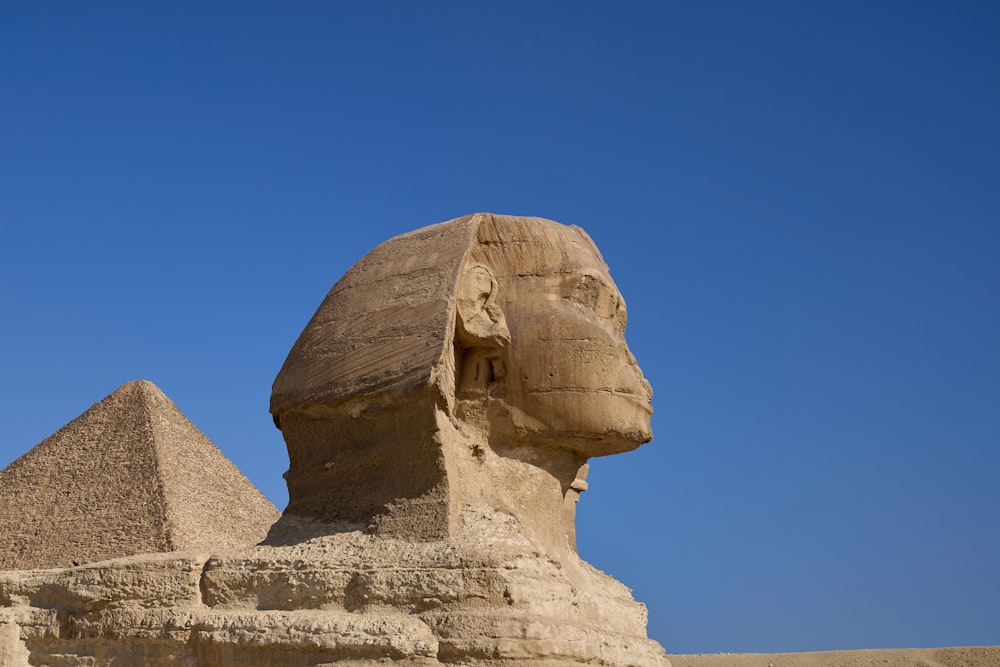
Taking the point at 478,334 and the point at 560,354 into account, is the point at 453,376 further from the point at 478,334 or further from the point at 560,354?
the point at 560,354

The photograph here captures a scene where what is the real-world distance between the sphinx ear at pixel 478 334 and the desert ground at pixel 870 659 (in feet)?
78.1

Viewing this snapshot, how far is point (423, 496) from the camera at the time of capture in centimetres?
649

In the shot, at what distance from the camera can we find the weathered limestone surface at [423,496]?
6.08 metres

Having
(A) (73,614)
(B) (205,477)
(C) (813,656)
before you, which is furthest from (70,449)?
(A) (73,614)

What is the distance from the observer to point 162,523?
60.9 m

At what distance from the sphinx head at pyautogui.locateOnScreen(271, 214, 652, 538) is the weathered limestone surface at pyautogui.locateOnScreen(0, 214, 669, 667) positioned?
0.01 meters

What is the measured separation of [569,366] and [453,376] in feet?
1.89

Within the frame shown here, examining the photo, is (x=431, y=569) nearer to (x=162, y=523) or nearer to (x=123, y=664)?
(x=123, y=664)

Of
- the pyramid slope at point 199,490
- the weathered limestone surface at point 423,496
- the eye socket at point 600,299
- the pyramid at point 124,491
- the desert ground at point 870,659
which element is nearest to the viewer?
the weathered limestone surface at point 423,496

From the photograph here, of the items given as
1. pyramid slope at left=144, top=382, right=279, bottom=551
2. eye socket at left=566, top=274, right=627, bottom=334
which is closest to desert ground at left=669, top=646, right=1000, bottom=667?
eye socket at left=566, top=274, right=627, bottom=334

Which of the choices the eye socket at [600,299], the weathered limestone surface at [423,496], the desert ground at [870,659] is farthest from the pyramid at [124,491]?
the eye socket at [600,299]

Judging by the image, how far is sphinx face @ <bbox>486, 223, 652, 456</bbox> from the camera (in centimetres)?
692

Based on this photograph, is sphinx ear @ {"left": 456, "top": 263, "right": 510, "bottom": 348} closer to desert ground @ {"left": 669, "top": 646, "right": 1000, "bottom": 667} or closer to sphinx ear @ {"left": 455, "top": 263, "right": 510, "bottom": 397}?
sphinx ear @ {"left": 455, "top": 263, "right": 510, "bottom": 397}

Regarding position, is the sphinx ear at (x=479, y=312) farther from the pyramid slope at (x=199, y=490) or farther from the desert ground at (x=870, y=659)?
the pyramid slope at (x=199, y=490)
